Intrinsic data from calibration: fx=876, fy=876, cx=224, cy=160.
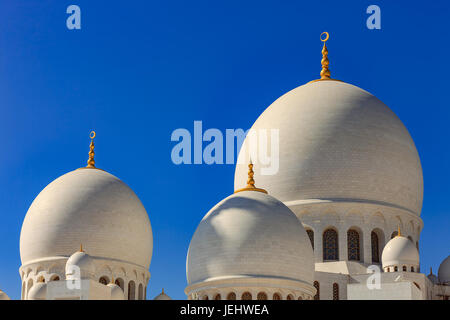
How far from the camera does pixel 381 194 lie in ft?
138

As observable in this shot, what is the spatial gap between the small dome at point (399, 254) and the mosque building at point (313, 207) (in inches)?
1.9

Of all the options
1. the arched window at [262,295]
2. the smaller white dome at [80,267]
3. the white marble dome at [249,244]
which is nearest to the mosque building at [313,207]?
the smaller white dome at [80,267]

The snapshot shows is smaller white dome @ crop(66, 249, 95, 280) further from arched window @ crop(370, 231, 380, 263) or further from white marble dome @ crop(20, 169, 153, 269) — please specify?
arched window @ crop(370, 231, 380, 263)

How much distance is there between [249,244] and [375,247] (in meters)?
9.23

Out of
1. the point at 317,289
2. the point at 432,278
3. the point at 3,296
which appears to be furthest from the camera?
the point at 432,278

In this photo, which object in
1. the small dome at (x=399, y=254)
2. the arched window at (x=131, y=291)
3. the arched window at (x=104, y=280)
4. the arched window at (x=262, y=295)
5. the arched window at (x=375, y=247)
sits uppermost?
the arched window at (x=375, y=247)

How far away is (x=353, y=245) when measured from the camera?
41219mm

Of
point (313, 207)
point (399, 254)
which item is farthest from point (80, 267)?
point (399, 254)

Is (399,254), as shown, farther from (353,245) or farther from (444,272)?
(444,272)

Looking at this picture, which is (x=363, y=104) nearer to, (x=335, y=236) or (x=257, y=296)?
(x=335, y=236)

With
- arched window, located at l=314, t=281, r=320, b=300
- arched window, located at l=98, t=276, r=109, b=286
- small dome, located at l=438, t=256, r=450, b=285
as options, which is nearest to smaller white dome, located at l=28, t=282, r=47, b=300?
arched window, located at l=98, t=276, r=109, b=286

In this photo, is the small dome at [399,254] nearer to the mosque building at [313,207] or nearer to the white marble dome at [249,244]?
the mosque building at [313,207]

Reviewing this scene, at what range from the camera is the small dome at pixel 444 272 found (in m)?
41.5
